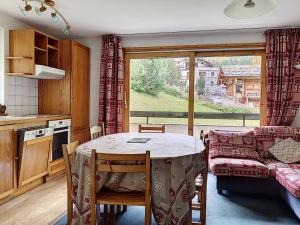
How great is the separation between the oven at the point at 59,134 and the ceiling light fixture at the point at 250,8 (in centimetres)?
276

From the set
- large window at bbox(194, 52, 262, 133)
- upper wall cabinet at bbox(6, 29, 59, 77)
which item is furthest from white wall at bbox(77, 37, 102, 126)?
large window at bbox(194, 52, 262, 133)

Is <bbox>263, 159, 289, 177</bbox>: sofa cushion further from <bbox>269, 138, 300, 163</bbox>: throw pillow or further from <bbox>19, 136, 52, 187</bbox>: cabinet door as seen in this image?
<bbox>19, 136, 52, 187</bbox>: cabinet door

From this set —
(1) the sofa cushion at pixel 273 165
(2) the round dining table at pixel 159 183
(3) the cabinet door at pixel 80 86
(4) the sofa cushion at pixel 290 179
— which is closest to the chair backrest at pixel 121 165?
(2) the round dining table at pixel 159 183

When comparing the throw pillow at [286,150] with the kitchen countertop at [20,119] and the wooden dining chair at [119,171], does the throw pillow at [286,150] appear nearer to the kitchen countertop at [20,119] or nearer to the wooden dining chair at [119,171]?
the wooden dining chair at [119,171]

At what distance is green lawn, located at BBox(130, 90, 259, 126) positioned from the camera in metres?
4.33

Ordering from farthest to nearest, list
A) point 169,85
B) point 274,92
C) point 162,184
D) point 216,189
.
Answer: point 169,85, point 274,92, point 216,189, point 162,184

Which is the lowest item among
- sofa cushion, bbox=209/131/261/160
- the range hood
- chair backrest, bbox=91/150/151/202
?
sofa cushion, bbox=209/131/261/160

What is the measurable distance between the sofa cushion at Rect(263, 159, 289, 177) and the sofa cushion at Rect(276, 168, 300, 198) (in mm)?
69

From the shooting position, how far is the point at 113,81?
4352 millimetres

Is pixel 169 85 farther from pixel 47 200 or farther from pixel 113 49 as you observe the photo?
pixel 47 200

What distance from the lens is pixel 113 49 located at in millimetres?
4332

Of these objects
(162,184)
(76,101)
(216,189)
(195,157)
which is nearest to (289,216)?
(216,189)

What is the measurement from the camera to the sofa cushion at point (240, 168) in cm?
294

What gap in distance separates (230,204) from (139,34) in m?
3.02
